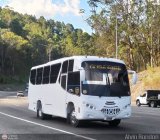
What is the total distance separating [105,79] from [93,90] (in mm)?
699

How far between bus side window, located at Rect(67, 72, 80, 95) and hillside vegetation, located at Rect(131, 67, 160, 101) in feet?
138

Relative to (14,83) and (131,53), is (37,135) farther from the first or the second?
(14,83)

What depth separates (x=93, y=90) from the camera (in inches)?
806

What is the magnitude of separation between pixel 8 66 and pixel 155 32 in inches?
3250

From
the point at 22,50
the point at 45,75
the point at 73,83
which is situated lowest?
the point at 73,83

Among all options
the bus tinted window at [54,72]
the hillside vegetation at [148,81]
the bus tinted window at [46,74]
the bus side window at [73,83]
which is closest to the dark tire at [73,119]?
the bus side window at [73,83]

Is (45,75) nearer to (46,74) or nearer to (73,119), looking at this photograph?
(46,74)

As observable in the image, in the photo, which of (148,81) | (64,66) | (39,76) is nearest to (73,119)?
(64,66)

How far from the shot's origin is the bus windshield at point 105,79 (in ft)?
67.2

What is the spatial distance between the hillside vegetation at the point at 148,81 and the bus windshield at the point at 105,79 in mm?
42405

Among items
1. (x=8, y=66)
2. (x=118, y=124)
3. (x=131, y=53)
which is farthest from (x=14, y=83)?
(x=118, y=124)

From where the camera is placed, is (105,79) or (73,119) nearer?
(105,79)

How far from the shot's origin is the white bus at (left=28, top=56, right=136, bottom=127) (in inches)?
798

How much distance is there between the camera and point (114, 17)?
74.9 meters
